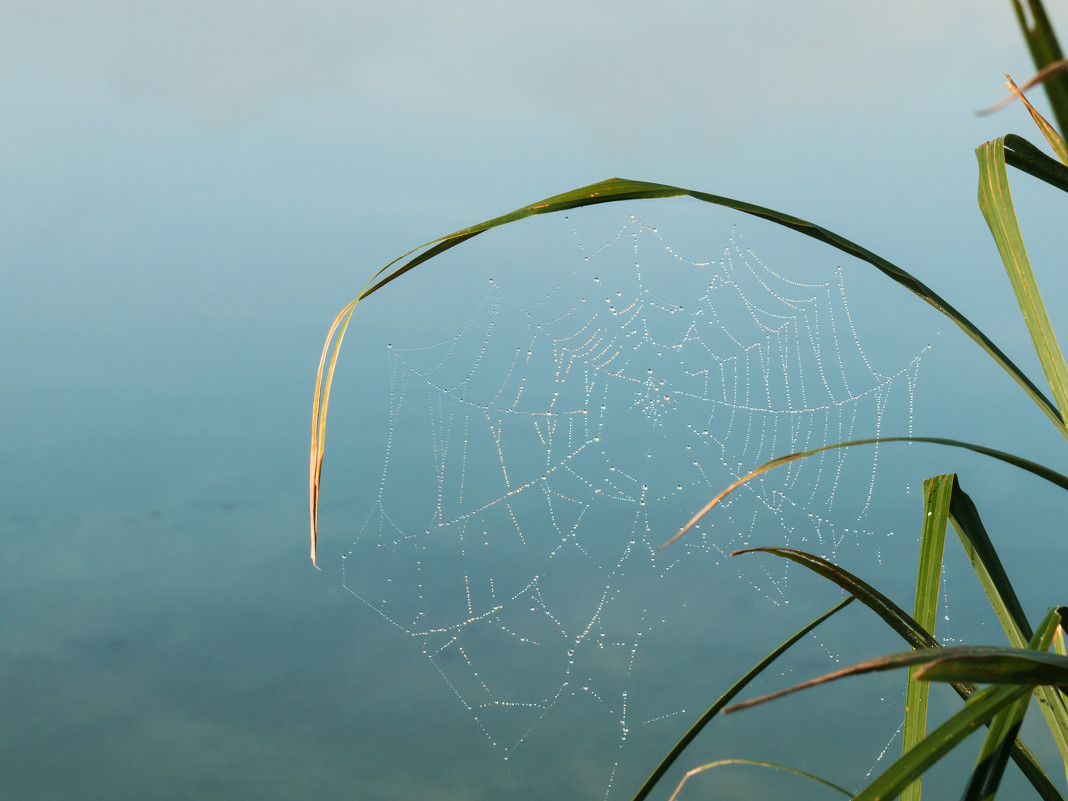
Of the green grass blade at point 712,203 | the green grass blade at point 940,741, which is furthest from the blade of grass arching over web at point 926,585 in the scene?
the green grass blade at point 940,741

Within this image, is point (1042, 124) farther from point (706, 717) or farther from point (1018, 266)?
point (706, 717)

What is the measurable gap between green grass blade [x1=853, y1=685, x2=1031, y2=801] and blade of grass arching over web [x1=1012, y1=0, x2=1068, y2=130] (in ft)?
1.12

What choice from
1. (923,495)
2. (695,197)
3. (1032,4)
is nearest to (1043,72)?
(1032,4)

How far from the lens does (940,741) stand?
0.52 meters

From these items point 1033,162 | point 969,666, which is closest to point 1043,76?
point 969,666

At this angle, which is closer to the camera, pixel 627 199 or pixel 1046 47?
pixel 1046 47

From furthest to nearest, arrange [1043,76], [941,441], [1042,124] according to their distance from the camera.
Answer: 1. [1042,124]
2. [941,441]
3. [1043,76]

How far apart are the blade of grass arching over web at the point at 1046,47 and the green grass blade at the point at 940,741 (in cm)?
34

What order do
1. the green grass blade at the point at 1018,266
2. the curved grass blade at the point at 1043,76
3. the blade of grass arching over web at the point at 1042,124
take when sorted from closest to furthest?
the curved grass blade at the point at 1043,76 < the green grass blade at the point at 1018,266 < the blade of grass arching over web at the point at 1042,124

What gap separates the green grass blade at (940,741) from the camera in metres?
0.50

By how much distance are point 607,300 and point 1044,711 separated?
6.45 ft

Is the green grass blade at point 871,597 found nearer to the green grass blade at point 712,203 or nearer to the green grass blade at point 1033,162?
the green grass blade at point 712,203

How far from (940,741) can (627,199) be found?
53 centimetres

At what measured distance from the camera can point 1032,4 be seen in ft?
1.28
